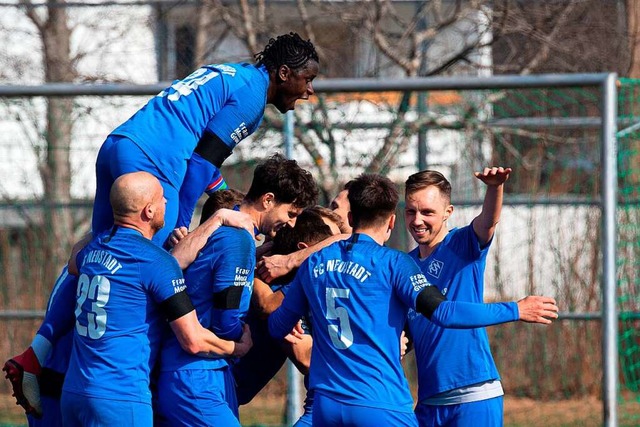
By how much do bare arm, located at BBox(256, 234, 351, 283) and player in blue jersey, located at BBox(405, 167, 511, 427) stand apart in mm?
440

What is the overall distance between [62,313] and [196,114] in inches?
45.2

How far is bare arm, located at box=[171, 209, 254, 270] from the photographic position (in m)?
4.62

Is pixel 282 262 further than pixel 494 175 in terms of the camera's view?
Yes

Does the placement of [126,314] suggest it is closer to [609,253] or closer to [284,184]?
[284,184]

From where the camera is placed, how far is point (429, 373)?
16.6ft

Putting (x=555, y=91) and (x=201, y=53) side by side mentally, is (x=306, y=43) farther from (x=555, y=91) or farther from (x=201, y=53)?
(x=201, y=53)

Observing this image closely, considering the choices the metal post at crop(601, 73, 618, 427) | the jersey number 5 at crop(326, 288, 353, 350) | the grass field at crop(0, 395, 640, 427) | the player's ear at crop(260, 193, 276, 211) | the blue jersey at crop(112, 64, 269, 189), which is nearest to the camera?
the jersey number 5 at crop(326, 288, 353, 350)

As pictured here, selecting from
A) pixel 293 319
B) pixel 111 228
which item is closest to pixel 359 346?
pixel 293 319

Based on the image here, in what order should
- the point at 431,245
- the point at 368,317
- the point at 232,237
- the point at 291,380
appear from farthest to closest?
the point at 291,380 < the point at 431,245 < the point at 232,237 < the point at 368,317

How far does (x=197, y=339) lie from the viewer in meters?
4.40

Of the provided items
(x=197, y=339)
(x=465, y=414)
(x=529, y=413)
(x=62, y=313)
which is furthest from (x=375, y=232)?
(x=529, y=413)

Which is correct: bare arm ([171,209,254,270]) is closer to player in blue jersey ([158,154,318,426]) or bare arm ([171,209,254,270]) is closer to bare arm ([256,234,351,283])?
player in blue jersey ([158,154,318,426])

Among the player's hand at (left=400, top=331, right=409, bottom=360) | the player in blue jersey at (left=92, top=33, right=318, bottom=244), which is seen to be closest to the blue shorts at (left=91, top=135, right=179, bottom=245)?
the player in blue jersey at (left=92, top=33, right=318, bottom=244)

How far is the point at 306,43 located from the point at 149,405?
1845mm
